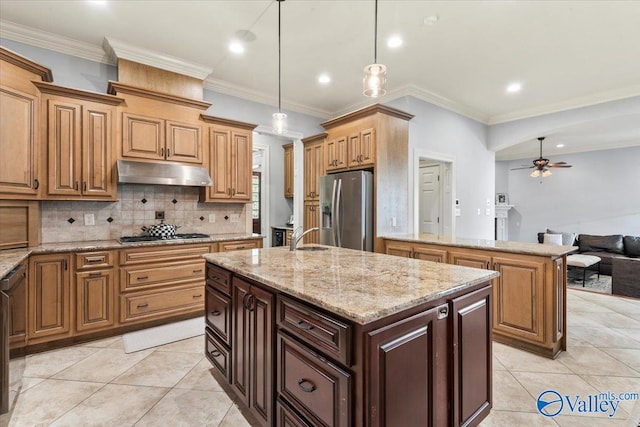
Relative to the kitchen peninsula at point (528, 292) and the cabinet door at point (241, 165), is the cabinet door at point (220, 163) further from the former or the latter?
the kitchen peninsula at point (528, 292)

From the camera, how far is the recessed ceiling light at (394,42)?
10.1 ft

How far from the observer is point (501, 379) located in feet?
7.57

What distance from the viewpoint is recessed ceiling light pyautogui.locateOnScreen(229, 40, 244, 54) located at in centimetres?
321

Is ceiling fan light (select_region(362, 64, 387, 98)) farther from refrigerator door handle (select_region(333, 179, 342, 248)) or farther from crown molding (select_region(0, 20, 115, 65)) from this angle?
crown molding (select_region(0, 20, 115, 65))

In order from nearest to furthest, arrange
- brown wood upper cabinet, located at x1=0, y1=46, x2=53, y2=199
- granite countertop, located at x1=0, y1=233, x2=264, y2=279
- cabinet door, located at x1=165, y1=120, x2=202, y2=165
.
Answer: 1. granite countertop, located at x1=0, y1=233, x2=264, y2=279
2. brown wood upper cabinet, located at x1=0, y1=46, x2=53, y2=199
3. cabinet door, located at x1=165, y1=120, x2=202, y2=165

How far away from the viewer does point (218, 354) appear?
2121mm

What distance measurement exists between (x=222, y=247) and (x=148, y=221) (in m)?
0.96

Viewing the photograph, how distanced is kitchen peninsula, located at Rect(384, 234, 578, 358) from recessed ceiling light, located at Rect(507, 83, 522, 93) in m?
2.56

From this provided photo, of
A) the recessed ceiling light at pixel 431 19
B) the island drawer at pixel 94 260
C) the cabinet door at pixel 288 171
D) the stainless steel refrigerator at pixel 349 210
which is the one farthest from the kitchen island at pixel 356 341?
the cabinet door at pixel 288 171

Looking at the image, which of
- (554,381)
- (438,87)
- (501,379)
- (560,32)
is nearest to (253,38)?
(438,87)

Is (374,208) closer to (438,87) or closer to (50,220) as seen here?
(438,87)

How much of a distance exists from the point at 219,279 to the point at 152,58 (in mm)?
2810

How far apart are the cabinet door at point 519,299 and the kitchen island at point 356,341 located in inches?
49.1

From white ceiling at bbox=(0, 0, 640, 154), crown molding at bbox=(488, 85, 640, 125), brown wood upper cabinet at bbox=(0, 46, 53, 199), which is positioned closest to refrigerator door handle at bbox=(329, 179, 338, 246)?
white ceiling at bbox=(0, 0, 640, 154)
